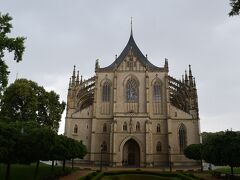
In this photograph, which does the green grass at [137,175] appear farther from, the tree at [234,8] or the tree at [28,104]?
the tree at [234,8]

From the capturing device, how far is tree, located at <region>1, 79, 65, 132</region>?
45.4 m

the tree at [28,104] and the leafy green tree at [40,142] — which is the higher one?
the tree at [28,104]

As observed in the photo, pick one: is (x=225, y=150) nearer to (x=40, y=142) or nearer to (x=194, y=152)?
(x=194, y=152)

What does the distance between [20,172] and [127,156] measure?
26375 millimetres

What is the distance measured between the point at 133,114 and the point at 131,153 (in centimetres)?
806

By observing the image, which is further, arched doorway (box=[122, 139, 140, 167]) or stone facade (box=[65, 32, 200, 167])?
arched doorway (box=[122, 139, 140, 167])

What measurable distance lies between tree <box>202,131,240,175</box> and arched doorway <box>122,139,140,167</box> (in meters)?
23.5

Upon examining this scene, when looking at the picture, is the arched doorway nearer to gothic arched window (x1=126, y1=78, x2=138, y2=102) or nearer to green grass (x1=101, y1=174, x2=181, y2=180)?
gothic arched window (x1=126, y1=78, x2=138, y2=102)

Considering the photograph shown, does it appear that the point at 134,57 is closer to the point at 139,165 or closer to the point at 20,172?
the point at 139,165

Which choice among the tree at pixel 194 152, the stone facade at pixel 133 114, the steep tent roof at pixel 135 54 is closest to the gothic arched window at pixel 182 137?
the stone facade at pixel 133 114

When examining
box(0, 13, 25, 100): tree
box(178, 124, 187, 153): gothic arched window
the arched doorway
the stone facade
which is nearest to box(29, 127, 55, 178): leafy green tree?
box(0, 13, 25, 100): tree

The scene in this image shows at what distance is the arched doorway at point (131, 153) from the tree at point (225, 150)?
23.5 metres

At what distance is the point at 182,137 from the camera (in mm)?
57344

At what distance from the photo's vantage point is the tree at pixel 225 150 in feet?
99.0
